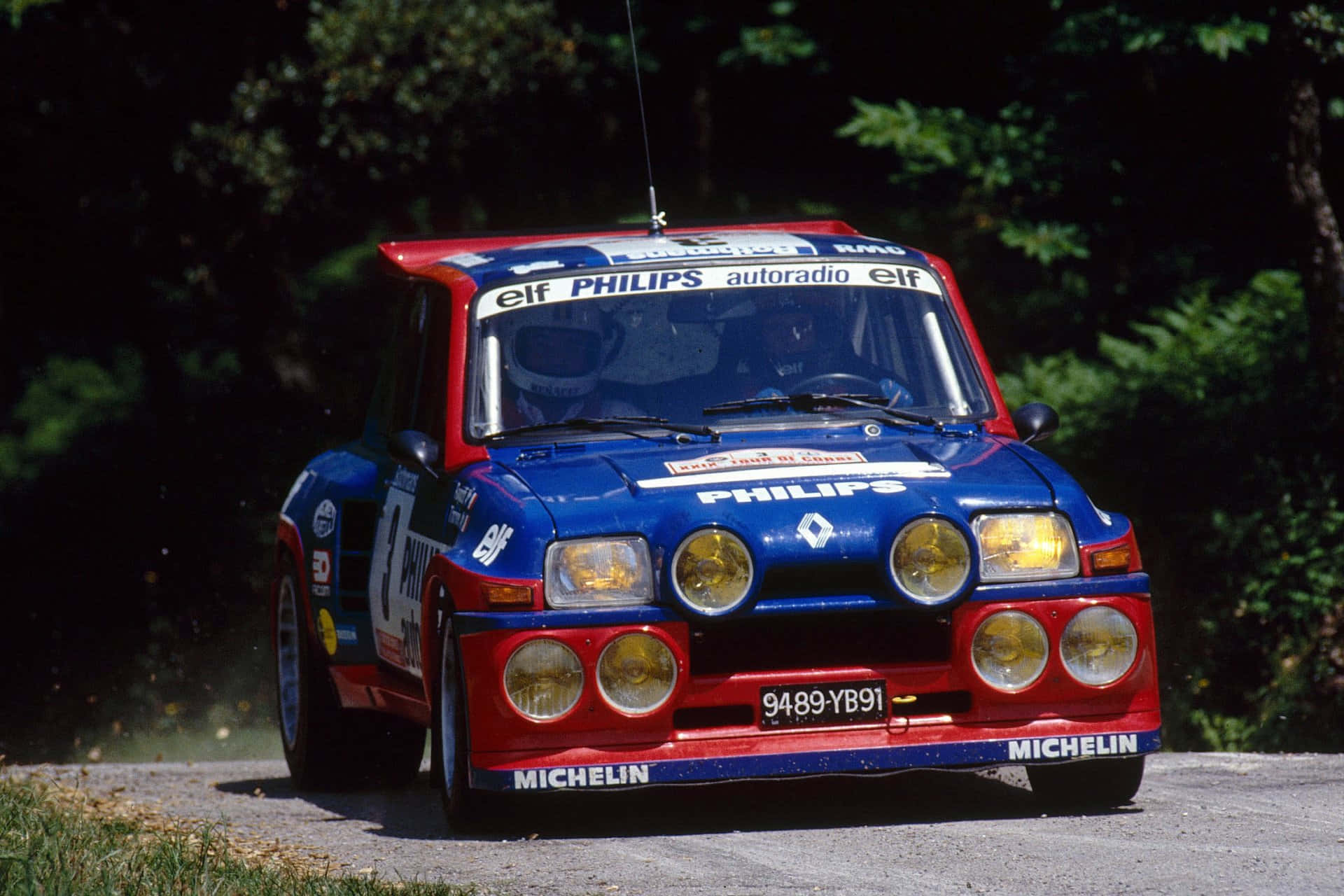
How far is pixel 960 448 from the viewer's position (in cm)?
770

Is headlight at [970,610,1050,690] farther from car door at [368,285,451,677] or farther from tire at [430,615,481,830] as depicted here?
car door at [368,285,451,677]

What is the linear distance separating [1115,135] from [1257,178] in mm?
1054

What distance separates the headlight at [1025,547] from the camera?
23.4ft

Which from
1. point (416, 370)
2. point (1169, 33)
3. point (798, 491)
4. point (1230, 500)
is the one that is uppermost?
point (1169, 33)

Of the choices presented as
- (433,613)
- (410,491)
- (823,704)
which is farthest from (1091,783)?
(410,491)

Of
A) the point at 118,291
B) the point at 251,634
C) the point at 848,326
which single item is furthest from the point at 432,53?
the point at 848,326

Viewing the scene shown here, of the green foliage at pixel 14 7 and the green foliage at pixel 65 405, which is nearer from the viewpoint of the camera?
the green foliage at pixel 14 7

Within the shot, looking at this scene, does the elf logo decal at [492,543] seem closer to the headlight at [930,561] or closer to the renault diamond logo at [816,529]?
the renault diamond logo at [816,529]

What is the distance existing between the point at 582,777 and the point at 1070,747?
4.80 ft

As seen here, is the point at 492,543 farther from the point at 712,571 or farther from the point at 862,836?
the point at 862,836

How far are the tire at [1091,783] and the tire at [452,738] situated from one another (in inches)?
71.6

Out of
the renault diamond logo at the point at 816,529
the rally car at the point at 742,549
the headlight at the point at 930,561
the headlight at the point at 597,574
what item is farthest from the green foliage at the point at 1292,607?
the headlight at the point at 597,574

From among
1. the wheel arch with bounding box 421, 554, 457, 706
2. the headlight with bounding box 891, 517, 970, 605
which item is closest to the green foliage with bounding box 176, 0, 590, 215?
the wheel arch with bounding box 421, 554, 457, 706

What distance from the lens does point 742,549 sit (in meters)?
6.96
